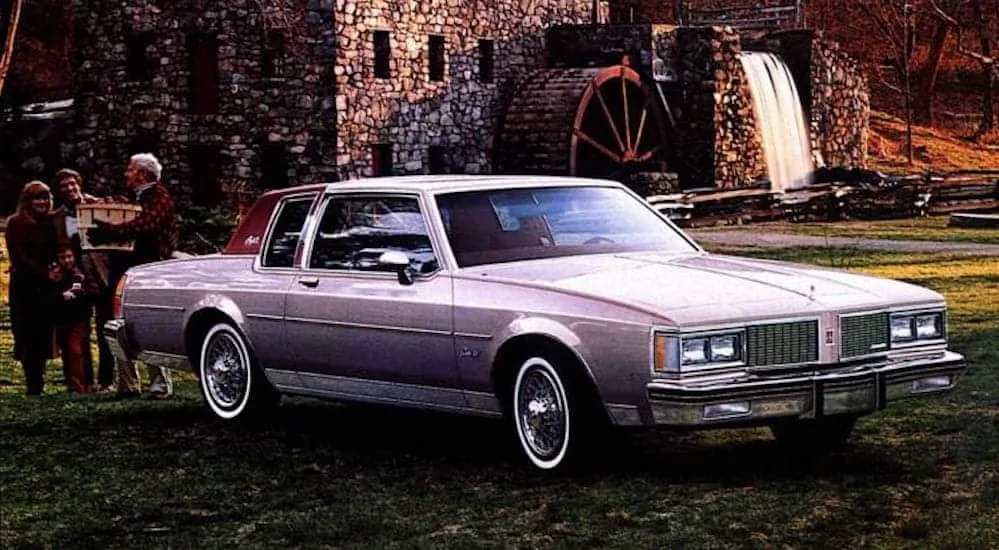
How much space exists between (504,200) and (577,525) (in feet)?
8.65

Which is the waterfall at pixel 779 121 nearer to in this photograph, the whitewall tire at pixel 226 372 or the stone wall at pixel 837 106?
the stone wall at pixel 837 106

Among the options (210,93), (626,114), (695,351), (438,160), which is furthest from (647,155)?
(695,351)

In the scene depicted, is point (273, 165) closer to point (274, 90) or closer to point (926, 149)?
point (274, 90)

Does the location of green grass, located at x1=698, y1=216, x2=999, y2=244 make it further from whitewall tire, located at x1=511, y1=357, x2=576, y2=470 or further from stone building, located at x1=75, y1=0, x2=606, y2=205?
whitewall tire, located at x1=511, y1=357, x2=576, y2=470

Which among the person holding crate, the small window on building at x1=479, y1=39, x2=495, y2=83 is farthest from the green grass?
the person holding crate

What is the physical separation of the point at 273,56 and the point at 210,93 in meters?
1.57

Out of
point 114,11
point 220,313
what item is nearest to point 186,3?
point 114,11

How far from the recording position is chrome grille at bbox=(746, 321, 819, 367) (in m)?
8.97

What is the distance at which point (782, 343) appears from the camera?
9023mm

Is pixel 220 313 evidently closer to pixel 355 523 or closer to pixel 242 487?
pixel 242 487

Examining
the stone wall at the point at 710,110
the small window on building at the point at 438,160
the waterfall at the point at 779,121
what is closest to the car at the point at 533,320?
the small window on building at the point at 438,160

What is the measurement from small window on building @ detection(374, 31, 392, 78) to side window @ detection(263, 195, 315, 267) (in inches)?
1082

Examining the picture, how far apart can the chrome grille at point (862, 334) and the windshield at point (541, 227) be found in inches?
58.2

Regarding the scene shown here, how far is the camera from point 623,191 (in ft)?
36.2
